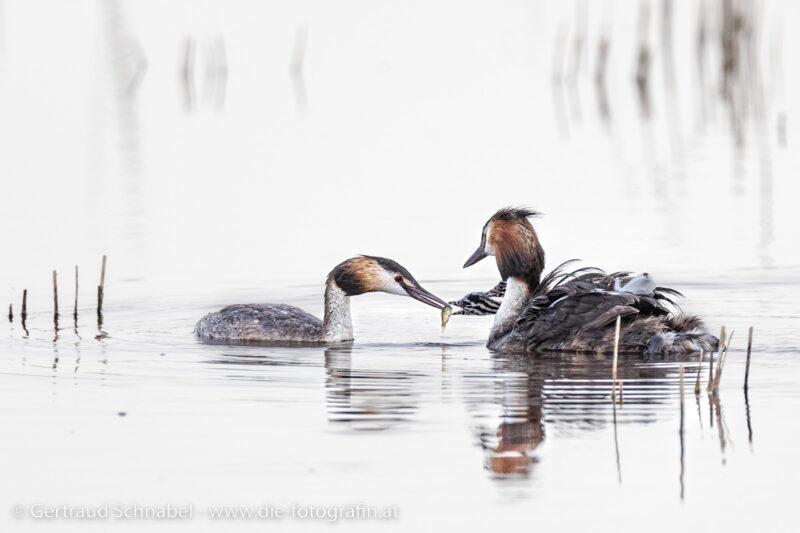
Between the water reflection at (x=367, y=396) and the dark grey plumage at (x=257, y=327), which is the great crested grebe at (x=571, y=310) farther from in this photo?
the dark grey plumage at (x=257, y=327)

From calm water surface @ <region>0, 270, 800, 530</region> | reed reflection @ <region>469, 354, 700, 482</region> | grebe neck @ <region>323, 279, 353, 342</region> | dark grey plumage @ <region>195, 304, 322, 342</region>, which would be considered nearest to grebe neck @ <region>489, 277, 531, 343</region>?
calm water surface @ <region>0, 270, 800, 530</region>

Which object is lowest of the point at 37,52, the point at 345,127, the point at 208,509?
the point at 208,509

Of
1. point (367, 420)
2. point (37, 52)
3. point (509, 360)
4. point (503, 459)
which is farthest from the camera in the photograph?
point (37, 52)

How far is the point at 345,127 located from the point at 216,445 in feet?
52.2

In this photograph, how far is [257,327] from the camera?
1173cm

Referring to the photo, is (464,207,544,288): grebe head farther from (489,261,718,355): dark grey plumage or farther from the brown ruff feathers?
(489,261,718,355): dark grey plumage

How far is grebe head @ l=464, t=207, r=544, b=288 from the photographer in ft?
37.1

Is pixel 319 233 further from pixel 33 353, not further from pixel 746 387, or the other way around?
pixel 746 387

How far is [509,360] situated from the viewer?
1056cm

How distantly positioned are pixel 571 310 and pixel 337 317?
1993 mm

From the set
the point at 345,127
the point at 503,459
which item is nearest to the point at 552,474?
the point at 503,459

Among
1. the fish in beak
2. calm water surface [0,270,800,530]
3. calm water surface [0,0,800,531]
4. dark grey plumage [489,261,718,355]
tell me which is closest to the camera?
calm water surface [0,270,800,530]

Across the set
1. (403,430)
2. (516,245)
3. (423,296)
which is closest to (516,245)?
(516,245)

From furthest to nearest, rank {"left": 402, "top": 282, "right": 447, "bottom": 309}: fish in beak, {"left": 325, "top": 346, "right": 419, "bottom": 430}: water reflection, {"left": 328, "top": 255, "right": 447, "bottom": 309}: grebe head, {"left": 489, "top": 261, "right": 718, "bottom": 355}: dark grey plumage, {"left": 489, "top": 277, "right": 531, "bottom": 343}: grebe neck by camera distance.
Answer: {"left": 328, "top": 255, "right": 447, "bottom": 309}: grebe head
{"left": 402, "top": 282, "right": 447, "bottom": 309}: fish in beak
{"left": 489, "top": 277, "right": 531, "bottom": 343}: grebe neck
{"left": 489, "top": 261, "right": 718, "bottom": 355}: dark grey plumage
{"left": 325, "top": 346, "right": 419, "bottom": 430}: water reflection
